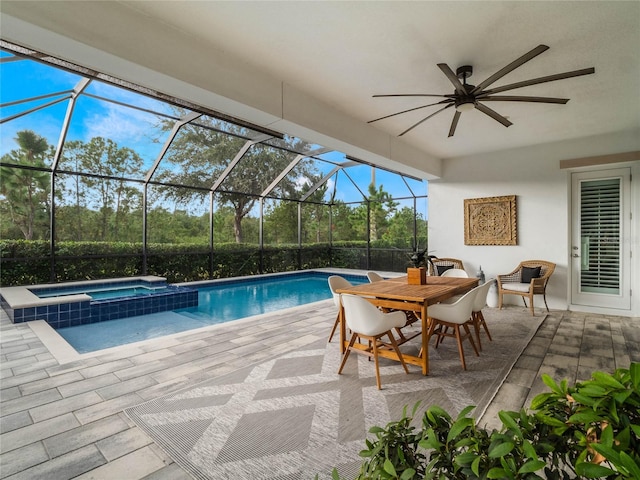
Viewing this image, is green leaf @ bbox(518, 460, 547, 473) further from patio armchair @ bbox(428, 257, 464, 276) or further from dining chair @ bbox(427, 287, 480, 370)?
patio armchair @ bbox(428, 257, 464, 276)

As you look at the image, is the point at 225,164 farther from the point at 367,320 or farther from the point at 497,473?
the point at 497,473

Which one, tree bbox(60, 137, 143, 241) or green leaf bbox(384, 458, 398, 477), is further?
tree bbox(60, 137, 143, 241)

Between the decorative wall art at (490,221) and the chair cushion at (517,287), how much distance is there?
3.02ft

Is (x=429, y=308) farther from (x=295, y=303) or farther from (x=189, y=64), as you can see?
(x=295, y=303)

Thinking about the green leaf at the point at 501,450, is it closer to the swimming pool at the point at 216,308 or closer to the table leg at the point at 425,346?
the table leg at the point at 425,346

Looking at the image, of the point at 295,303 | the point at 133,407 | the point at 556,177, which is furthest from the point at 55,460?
the point at 556,177

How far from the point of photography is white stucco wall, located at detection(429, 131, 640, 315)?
18.2 ft

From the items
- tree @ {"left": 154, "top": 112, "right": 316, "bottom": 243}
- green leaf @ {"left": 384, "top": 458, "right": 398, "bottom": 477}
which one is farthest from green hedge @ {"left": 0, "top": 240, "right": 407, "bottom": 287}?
green leaf @ {"left": 384, "top": 458, "right": 398, "bottom": 477}

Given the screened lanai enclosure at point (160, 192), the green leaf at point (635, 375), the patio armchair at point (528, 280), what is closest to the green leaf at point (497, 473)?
the green leaf at point (635, 375)

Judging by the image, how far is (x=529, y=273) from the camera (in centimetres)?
559

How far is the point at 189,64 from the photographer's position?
283 cm

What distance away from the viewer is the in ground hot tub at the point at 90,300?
185 inches

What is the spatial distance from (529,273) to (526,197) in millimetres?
1416

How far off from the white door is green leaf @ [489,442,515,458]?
256 inches
